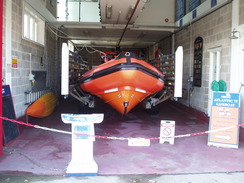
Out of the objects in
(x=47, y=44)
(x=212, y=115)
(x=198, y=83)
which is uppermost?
(x=47, y=44)

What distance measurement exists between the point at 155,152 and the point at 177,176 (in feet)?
3.01

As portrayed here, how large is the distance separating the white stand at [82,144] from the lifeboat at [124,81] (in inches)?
68.8

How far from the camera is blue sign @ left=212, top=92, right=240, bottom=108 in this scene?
162 inches

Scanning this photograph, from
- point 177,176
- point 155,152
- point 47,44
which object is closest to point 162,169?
point 177,176

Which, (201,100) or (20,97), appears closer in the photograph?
(20,97)

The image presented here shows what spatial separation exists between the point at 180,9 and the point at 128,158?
6078 millimetres

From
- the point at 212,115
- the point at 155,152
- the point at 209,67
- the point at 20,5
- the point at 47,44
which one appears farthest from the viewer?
the point at 47,44

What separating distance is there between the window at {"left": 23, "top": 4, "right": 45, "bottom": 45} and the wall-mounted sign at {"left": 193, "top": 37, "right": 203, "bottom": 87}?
427 cm

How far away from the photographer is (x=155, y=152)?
3.85m

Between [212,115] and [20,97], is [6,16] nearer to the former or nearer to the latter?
[20,97]

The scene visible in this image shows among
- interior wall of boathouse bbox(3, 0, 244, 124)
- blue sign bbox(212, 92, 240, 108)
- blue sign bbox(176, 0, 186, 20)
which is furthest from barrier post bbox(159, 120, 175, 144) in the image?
blue sign bbox(176, 0, 186, 20)

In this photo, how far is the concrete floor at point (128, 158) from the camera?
2969mm

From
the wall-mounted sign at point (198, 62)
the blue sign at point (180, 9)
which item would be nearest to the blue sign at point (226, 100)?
the wall-mounted sign at point (198, 62)

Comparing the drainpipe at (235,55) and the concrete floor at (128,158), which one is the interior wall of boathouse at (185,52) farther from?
the concrete floor at (128,158)
